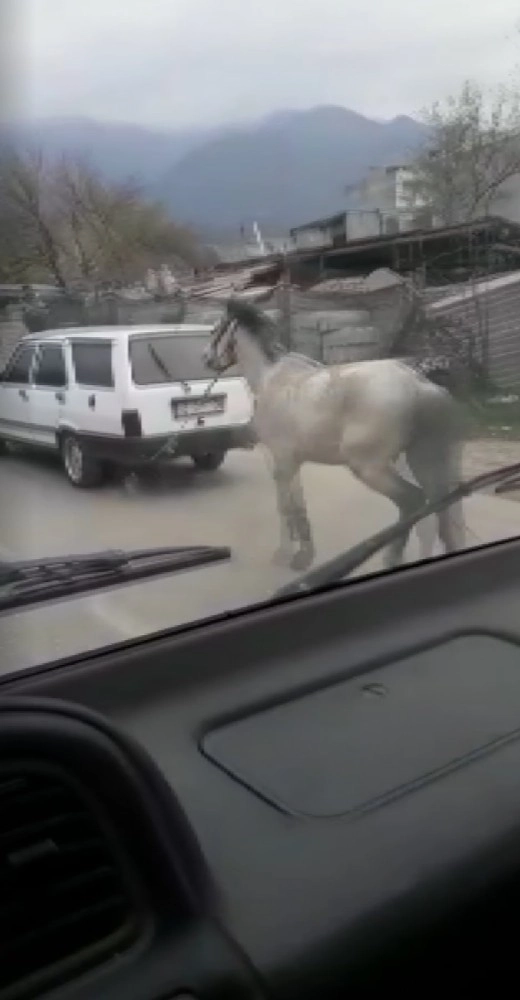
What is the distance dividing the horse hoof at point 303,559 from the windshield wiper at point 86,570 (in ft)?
0.55

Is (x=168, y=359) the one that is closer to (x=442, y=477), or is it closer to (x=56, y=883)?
(x=442, y=477)

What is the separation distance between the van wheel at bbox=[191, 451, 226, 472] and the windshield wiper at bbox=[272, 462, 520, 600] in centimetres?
31

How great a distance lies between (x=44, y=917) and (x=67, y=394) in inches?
44.0

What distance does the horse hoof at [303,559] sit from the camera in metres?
2.23

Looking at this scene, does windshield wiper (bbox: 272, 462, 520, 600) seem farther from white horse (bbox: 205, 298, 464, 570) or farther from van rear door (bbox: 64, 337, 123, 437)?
van rear door (bbox: 64, 337, 123, 437)

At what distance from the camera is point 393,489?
2.46 m

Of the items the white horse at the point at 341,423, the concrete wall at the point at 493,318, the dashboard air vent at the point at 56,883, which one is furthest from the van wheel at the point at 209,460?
the dashboard air vent at the point at 56,883

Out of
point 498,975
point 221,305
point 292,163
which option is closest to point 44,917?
point 498,975

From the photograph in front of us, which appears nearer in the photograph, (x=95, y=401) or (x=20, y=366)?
(x=20, y=366)

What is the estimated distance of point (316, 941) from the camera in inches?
59.4

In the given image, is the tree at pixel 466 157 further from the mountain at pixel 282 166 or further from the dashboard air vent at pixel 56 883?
the dashboard air vent at pixel 56 883

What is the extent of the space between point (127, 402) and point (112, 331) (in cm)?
18

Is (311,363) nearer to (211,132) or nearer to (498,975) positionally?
(211,132)

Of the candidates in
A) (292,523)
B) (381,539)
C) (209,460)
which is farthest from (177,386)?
(381,539)
